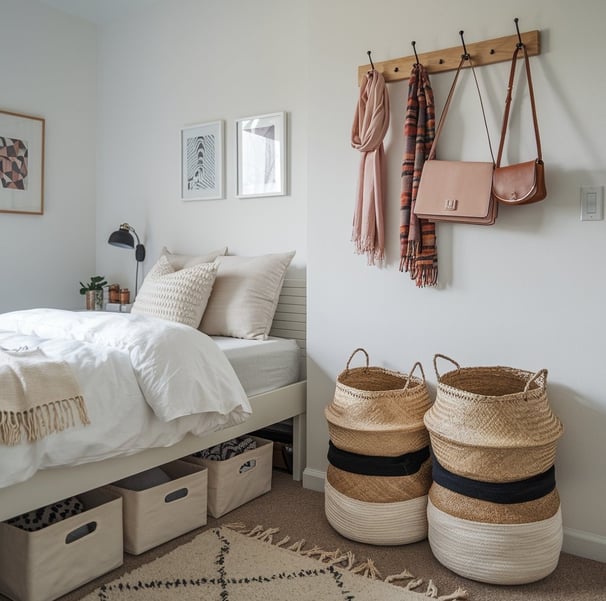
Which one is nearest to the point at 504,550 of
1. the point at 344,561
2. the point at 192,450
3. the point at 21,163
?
the point at 344,561

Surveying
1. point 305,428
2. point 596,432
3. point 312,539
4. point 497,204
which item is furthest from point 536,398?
point 305,428

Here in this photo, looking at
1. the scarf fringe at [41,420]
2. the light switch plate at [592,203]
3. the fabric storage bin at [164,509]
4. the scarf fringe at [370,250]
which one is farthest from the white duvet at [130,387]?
the light switch plate at [592,203]

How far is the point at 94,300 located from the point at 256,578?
2275 mm

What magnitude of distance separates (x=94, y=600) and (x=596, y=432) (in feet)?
5.62

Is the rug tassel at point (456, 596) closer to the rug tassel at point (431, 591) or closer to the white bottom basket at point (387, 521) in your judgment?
the rug tassel at point (431, 591)

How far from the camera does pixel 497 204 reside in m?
2.24

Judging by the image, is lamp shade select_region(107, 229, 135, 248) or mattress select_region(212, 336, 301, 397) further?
lamp shade select_region(107, 229, 135, 248)

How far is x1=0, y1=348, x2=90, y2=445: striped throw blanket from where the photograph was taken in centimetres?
167

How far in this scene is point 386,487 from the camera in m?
2.23

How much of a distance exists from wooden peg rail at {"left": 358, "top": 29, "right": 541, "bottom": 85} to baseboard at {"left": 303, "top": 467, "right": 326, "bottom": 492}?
1.69 m

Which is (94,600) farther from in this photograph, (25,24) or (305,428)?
(25,24)

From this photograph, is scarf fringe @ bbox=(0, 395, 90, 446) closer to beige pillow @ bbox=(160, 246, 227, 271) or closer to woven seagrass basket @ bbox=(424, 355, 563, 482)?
woven seagrass basket @ bbox=(424, 355, 563, 482)

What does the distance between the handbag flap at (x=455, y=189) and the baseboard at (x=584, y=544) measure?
116 cm

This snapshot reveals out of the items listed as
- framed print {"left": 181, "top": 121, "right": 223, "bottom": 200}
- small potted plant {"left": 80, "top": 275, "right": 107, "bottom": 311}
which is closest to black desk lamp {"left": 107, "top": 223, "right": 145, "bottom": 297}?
small potted plant {"left": 80, "top": 275, "right": 107, "bottom": 311}
